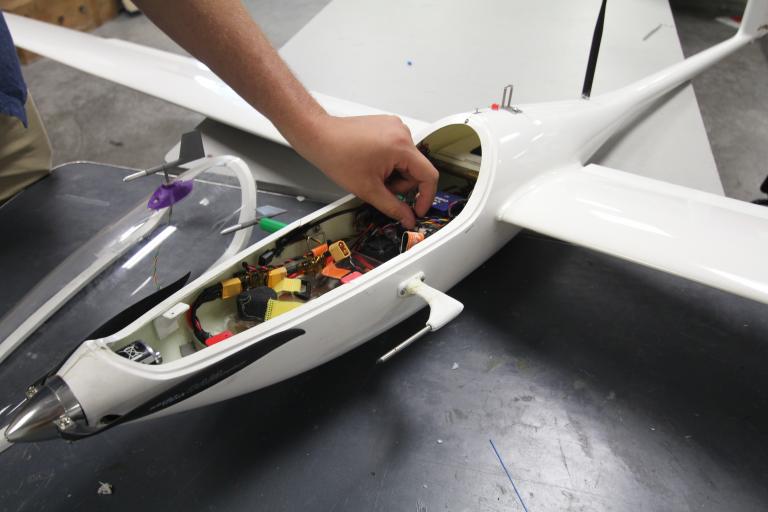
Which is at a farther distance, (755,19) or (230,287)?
(755,19)

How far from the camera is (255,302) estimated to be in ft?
3.76

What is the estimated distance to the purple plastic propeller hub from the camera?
1.71 metres

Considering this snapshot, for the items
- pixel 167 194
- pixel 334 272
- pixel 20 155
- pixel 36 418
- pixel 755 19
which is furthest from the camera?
pixel 755 19

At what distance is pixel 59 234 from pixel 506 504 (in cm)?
185

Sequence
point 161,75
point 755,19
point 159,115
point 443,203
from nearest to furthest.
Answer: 1. point 443,203
2. point 161,75
3. point 755,19
4. point 159,115

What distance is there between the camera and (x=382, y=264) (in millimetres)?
1208

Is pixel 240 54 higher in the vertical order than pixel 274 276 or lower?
higher

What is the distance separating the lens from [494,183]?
4.66 ft

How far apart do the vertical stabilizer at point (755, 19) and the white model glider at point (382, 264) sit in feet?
4.83

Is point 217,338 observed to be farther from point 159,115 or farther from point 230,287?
point 159,115

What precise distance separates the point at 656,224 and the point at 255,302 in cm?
113

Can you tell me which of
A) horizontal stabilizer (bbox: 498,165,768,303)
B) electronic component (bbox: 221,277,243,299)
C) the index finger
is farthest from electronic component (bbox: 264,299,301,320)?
horizontal stabilizer (bbox: 498,165,768,303)

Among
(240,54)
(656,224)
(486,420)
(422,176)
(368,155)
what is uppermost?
(240,54)

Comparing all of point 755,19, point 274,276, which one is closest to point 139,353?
point 274,276
